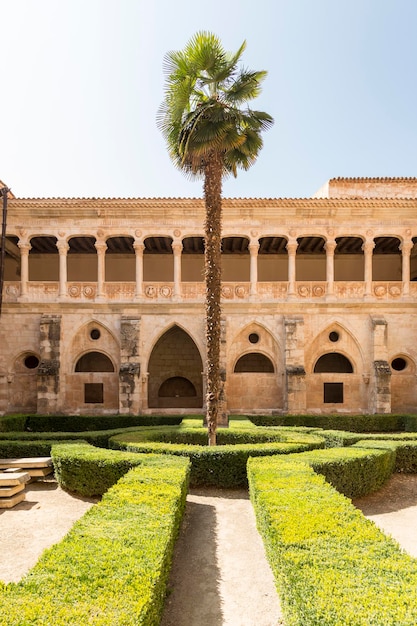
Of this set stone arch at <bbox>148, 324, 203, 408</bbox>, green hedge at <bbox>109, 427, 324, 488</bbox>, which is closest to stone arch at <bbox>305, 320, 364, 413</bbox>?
stone arch at <bbox>148, 324, 203, 408</bbox>

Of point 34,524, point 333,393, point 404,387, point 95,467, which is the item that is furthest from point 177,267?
point 34,524

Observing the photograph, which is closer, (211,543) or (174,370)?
(211,543)

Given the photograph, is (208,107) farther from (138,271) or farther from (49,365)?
(49,365)

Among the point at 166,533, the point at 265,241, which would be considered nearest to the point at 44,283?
the point at 265,241

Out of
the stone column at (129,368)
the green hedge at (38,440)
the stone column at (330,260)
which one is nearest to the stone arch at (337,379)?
the stone column at (330,260)

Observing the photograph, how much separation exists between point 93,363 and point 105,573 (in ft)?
59.9

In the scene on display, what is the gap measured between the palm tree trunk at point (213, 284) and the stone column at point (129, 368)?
7.28 m

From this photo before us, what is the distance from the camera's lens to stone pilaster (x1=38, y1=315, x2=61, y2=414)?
699 inches

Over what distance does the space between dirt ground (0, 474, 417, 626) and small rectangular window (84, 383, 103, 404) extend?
9568 millimetres

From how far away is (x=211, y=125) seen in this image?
34.8 feet

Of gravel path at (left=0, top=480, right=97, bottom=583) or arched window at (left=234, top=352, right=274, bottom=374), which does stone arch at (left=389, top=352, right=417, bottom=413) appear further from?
gravel path at (left=0, top=480, right=97, bottom=583)

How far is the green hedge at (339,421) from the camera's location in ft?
51.9

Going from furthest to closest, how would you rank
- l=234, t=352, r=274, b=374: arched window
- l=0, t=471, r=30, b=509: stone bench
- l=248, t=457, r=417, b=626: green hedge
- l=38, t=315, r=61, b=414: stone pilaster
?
l=234, t=352, r=274, b=374: arched window < l=38, t=315, r=61, b=414: stone pilaster < l=0, t=471, r=30, b=509: stone bench < l=248, t=457, r=417, b=626: green hedge

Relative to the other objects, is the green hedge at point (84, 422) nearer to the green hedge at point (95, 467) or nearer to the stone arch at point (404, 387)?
the green hedge at point (95, 467)
